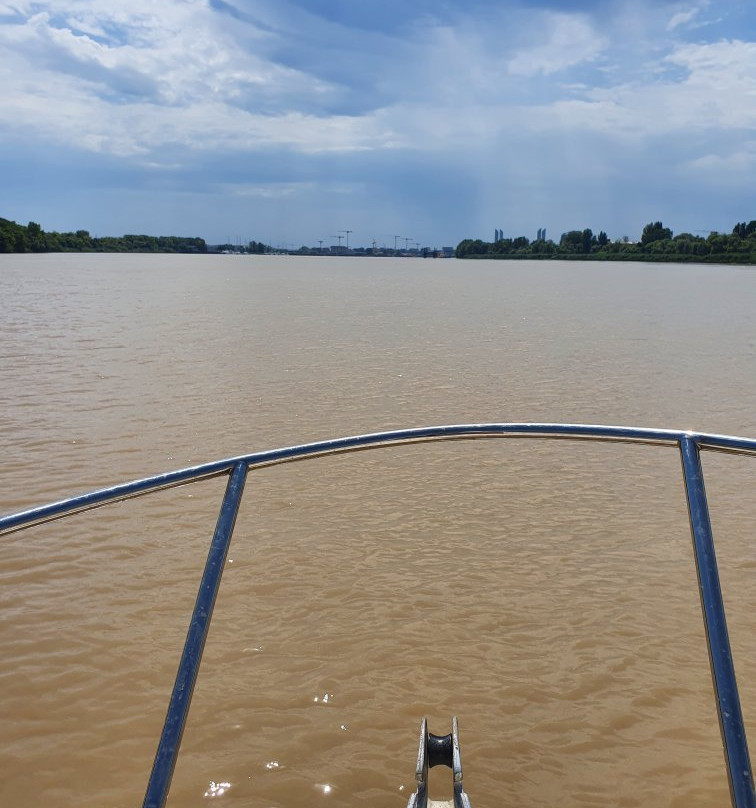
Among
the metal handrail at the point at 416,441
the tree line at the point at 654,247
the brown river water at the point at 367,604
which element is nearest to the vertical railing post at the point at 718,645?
the metal handrail at the point at 416,441

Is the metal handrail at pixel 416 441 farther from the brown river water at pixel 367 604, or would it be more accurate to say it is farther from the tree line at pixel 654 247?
the tree line at pixel 654 247

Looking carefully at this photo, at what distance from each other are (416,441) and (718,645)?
0.84 metres

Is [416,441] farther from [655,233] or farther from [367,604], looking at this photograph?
[655,233]

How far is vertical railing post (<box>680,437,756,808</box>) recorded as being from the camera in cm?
148

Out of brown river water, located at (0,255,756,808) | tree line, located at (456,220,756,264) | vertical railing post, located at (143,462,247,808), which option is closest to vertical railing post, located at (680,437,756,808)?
vertical railing post, located at (143,462,247,808)

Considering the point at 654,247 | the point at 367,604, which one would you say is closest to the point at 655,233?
the point at 654,247

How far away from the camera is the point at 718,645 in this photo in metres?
1.59

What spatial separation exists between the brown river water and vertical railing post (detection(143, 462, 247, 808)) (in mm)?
1506

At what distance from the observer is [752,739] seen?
335 centimetres

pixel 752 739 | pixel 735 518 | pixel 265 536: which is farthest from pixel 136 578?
pixel 735 518

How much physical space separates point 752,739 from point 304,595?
2.30 m

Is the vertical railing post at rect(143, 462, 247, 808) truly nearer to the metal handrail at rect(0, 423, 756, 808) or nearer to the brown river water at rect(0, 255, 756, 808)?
the metal handrail at rect(0, 423, 756, 808)

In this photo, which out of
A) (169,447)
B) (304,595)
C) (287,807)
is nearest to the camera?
(287,807)

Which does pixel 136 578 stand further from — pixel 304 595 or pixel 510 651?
pixel 510 651
